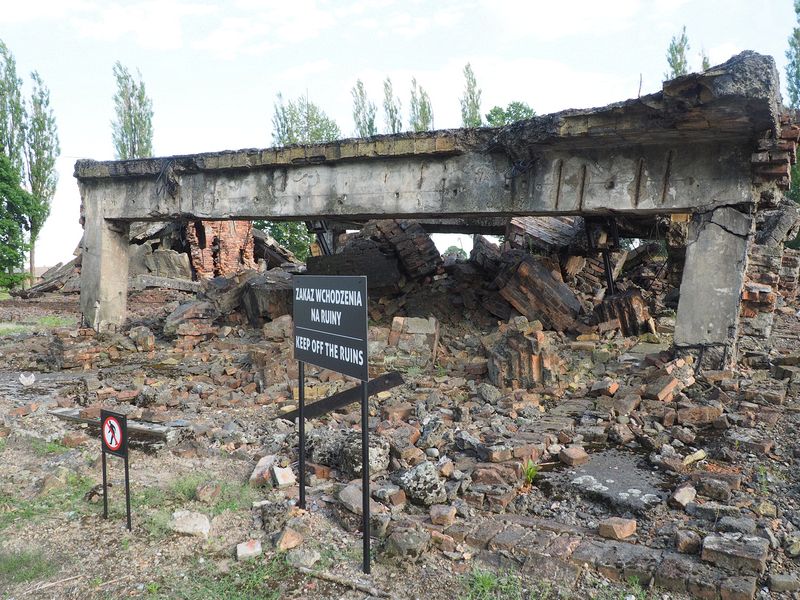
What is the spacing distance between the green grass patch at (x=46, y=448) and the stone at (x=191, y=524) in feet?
7.49

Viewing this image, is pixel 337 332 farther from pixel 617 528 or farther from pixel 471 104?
pixel 471 104

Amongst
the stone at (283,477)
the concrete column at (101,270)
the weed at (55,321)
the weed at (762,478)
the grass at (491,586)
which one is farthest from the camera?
the weed at (55,321)

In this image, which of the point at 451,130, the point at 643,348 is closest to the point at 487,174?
the point at 451,130

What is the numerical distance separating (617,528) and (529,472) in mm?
1045

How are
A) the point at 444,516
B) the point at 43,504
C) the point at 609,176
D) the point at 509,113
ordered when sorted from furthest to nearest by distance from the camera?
the point at 509,113
the point at 609,176
the point at 43,504
the point at 444,516

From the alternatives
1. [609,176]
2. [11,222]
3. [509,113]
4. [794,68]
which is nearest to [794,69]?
[794,68]

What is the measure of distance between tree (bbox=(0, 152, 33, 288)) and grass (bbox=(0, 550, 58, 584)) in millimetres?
25063

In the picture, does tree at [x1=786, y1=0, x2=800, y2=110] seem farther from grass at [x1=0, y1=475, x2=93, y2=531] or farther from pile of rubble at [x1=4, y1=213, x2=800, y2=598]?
grass at [x1=0, y1=475, x2=93, y2=531]

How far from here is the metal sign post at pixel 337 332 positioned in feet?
10.9

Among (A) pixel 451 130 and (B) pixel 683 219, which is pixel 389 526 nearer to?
(A) pixel 451 130

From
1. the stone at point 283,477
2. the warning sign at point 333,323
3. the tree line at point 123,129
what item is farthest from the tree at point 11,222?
the warning sign at point 333,323

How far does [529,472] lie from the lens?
4.56 meters

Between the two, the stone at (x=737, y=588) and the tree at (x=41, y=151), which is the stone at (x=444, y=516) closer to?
the stone at (x=737, y=588)

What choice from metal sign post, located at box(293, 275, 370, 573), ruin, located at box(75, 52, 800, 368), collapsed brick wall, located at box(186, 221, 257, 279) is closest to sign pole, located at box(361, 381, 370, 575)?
metal sign post, located at box(293, 275, 370, 573)
